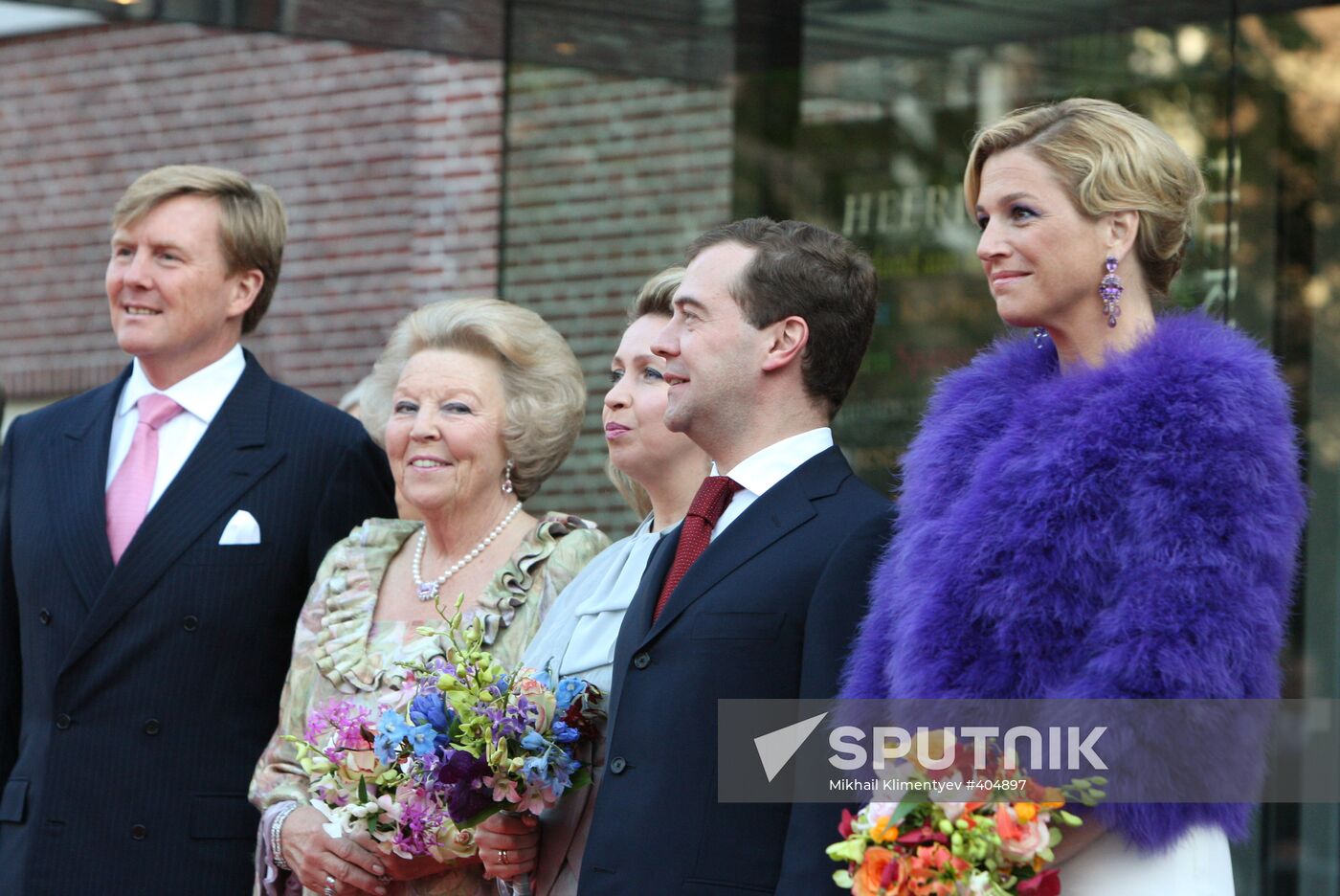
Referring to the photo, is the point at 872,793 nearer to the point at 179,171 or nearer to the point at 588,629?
the point at 588,629

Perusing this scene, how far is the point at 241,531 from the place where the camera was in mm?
4660

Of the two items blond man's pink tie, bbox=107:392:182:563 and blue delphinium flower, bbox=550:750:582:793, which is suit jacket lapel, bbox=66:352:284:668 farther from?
blue delphinium flower, bbox=550:750:582:793

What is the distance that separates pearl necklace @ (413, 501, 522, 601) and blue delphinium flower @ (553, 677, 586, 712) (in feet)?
2.30

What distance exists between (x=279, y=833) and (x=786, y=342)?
1636 millimetres

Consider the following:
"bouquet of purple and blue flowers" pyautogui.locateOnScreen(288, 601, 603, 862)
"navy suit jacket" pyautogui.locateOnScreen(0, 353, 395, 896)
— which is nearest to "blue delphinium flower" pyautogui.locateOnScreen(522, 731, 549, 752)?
"bouquet of purple and blue flowers" pyautogui.locateOnScreen(288, 601, 603, 862)

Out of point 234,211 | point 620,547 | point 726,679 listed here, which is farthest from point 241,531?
point 726,679

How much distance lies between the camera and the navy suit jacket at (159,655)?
178 inches

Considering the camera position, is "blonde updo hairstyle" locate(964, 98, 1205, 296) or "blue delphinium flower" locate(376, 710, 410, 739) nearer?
"blonde updo hairstyle" locate(964, 98, 1205, 296)

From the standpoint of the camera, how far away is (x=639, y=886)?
11.0ft

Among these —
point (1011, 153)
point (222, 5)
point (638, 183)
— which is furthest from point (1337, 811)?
point (222, 5)

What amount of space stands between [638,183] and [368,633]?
4.06 metres

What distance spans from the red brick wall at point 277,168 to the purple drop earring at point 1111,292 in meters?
6.14

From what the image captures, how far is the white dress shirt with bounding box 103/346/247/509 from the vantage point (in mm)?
4812

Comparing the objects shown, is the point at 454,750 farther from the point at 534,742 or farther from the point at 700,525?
the point at 700,525
